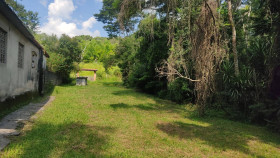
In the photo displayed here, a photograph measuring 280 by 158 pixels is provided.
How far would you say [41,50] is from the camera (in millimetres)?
11688

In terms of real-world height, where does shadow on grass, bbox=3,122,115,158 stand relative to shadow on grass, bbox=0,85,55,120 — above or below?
below

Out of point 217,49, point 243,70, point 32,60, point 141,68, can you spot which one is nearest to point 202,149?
point 217,49

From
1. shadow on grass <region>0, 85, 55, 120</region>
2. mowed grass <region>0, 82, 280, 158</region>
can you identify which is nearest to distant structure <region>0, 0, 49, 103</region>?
shadow on grass <region>0, 85, 55, 120</region>

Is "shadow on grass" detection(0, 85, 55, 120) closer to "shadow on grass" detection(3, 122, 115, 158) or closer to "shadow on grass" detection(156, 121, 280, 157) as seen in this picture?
"shadow on grass" detection(3, 122, 115, 158)

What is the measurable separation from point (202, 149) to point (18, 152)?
3.64m

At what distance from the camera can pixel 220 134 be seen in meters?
5.18

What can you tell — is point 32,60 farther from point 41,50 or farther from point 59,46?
point 59,46

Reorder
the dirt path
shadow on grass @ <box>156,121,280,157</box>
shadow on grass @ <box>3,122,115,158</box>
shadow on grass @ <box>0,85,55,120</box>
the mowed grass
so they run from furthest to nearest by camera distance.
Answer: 1. shadow on grass @ <box>0,85,55,120</box>
2. shadow on grass @ <box>156,121,280,157</box>
3. the dirt path
4. the mowed grass
5. shadow on grass @ <box>3,122,115,158</box>

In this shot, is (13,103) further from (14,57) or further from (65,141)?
(65,141)

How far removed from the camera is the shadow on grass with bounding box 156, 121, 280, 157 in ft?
14.3

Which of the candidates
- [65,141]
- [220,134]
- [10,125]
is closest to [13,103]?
[10,125]

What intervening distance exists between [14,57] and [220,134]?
7.75 m

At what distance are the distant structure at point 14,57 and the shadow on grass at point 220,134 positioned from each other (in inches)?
214

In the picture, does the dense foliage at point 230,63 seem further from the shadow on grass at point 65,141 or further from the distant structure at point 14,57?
the distant structure at point 14,57
